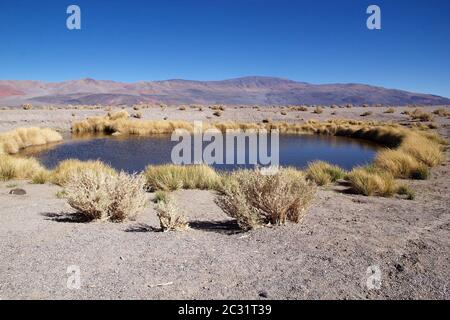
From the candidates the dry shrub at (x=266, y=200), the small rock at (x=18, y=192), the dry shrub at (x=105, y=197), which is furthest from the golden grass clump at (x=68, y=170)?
the dry shrub at (x=266, y=200)

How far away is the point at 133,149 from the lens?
19.5m

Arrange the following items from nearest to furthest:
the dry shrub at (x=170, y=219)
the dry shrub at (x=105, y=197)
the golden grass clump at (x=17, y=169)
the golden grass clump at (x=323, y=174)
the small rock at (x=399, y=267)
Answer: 1. the small rock at (x=399, y=267)
2. the dry shrub at (x=170, y=219)
3. the dry shrub at (x=105, y=197)
4. the golden grass clump at (x=323, y=174)
5. the golden grass clump at (x=17, y=169)

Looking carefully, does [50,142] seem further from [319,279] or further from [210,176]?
[319,279]

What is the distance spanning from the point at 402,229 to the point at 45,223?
5.17 m

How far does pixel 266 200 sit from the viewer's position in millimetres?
6418

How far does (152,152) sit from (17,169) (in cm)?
695

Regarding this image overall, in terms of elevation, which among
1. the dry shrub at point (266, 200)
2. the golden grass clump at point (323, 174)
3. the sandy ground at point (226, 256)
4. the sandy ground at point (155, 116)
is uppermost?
the sandy ground at point (155, 116)

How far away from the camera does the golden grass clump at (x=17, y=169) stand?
39.3ft

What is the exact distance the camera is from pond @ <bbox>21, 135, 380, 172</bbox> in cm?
1608

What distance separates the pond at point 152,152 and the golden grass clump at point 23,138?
555 mm

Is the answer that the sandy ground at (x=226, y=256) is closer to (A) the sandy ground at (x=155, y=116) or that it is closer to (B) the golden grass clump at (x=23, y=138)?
(B) the golden grass clump at (x=23, y=138)

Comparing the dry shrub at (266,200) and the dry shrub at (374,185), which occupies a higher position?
the dry shrub at (266,200)

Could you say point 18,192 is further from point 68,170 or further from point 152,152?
point 152,152

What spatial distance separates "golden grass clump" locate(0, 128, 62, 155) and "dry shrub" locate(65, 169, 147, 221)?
12623 millimetres
